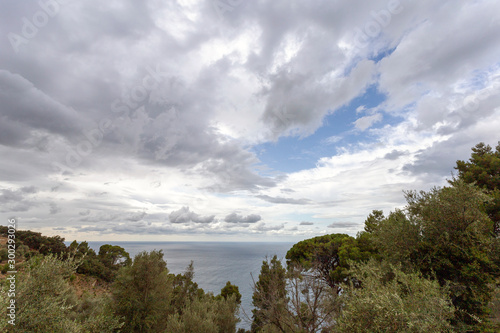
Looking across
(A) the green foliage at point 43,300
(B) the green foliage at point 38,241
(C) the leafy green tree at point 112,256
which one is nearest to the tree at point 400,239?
(A) the green foliage at point 43,300

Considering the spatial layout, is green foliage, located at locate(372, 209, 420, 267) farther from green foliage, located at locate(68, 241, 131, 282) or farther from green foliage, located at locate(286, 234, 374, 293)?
green foliage, located at locate(68, 241, 131, 282)

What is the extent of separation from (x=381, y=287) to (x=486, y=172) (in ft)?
81.1

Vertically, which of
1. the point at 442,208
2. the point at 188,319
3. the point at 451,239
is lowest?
the point at 188,319

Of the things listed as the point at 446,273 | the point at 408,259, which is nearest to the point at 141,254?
the point at 408,259

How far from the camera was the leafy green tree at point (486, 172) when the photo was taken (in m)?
22.9

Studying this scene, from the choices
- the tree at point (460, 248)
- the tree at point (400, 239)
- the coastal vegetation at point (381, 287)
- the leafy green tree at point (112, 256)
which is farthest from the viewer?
the leafy green tree at point (112, 256)

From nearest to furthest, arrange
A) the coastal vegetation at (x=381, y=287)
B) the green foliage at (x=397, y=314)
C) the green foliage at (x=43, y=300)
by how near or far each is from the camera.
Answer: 1. the green foliage at (x=43, y=300)
2. the green foliage at (x=397, y=314)
3. the coastal vegetation at (x=381, y=287)

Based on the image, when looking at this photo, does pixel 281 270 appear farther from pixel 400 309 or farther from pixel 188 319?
pixel 400 309

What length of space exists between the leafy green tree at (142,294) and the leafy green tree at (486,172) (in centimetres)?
3485

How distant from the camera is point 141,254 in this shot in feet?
74.1

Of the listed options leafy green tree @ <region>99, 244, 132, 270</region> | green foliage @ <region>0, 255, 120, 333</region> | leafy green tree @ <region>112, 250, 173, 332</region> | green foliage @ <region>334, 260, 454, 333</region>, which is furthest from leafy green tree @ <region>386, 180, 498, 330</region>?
leafy green tree @ <region>99, 244, 132, 270</region>

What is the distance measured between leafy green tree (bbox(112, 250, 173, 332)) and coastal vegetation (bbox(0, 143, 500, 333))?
3.5 inches

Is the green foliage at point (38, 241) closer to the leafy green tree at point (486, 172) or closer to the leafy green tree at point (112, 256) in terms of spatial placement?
the leafy green tree at point (112, 256)

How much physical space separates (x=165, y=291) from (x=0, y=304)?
53.0 ft
